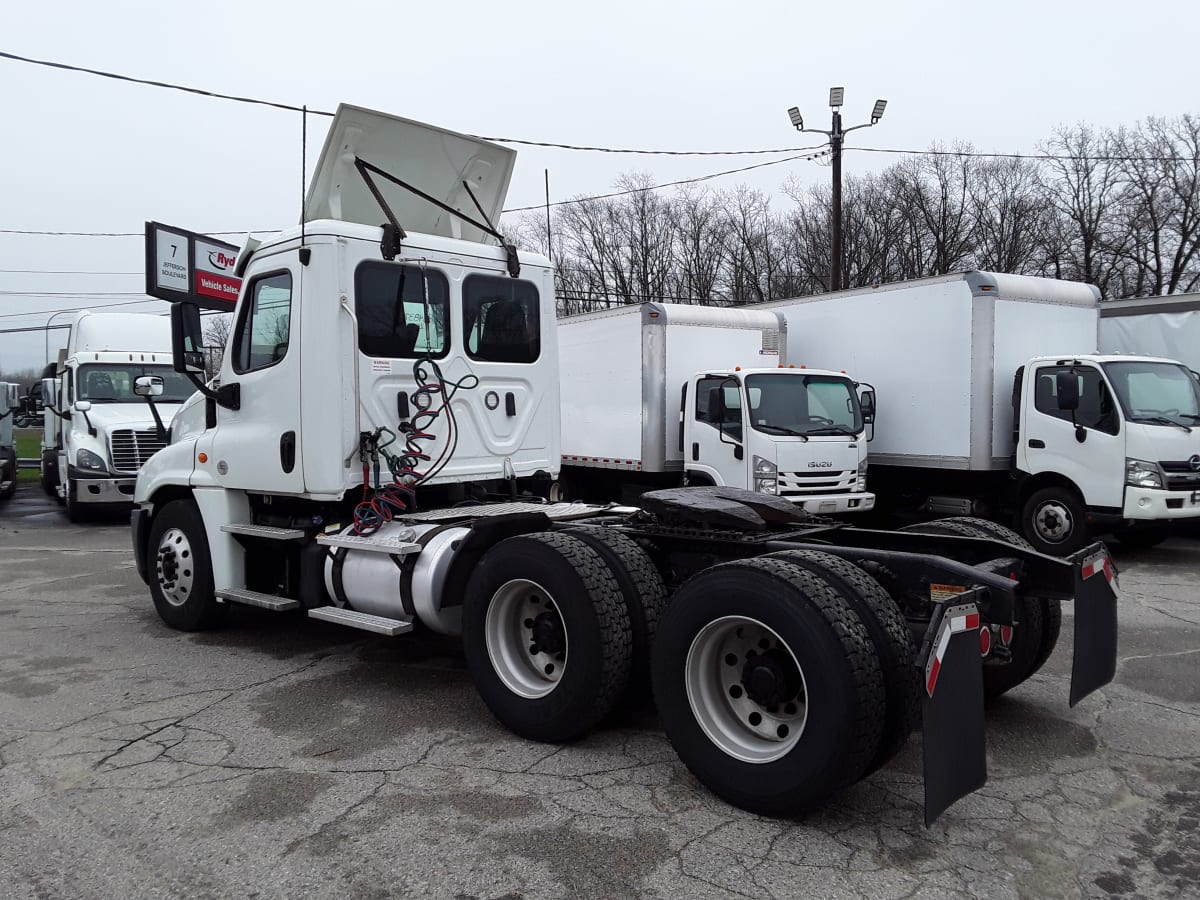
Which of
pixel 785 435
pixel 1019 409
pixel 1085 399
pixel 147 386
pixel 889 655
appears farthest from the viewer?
pixel 1019 409

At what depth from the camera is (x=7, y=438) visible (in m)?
19.2

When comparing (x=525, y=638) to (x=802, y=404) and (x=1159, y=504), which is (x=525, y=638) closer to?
(x=802, y=404)

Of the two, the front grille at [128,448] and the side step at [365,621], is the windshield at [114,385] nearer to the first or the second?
the front grille at [128,448]

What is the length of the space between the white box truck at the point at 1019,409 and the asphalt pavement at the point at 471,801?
4.02 m

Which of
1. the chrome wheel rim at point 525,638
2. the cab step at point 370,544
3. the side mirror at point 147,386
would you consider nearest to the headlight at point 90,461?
the side mirror at point 147,386

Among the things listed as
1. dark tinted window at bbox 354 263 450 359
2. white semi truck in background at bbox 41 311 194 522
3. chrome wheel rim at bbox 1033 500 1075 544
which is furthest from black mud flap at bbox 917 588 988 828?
white semi truck in background at bbox 41 311 194 522

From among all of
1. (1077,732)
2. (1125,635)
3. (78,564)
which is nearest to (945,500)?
(1125,635)

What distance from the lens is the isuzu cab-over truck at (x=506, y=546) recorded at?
3.69m

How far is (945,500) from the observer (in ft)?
38.9

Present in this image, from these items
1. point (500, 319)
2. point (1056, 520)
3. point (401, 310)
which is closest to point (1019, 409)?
point (1056, 520)

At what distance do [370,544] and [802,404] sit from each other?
6.58 metres

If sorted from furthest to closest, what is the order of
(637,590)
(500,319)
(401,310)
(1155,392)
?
1. (1155,392)
2. (500,319)
3. (401,310)
4. (637,590)

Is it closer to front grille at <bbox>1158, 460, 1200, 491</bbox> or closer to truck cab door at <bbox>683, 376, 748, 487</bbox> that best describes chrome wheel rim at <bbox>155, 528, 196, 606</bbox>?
truck cab door at <bbox>683, 376, 748, 487</bbox>

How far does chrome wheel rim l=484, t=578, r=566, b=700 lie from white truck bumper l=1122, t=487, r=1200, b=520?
753 cm
